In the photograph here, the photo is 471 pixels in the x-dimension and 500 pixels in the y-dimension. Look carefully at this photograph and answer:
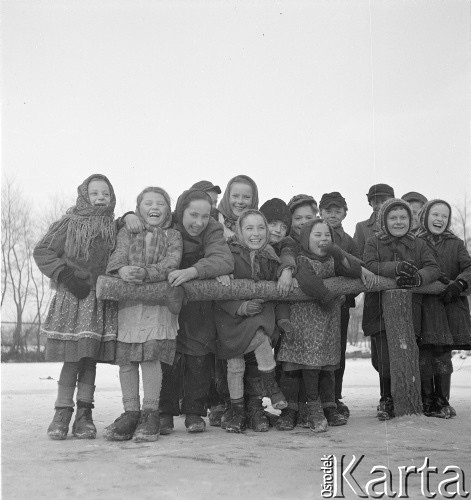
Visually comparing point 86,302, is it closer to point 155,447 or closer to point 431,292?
point 155,447

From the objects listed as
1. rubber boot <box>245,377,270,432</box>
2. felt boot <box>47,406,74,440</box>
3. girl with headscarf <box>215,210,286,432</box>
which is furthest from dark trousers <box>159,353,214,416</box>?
felt boot <box>47,406,74,440</box>

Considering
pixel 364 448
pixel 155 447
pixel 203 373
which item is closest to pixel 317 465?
pixel 364 448

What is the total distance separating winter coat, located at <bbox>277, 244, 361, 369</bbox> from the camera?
15.3 ft

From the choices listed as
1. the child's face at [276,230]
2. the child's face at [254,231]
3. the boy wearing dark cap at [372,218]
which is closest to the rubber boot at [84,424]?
the child's face at [254,231]

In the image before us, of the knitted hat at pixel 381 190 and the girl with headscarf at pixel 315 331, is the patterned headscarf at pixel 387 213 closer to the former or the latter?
the girl with headscarf at pixel 315 331

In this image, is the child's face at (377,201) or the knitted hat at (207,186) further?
the child's face at (377,201)

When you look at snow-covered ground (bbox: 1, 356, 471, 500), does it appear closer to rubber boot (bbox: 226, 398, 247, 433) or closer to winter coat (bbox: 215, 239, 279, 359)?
rubber boot (bbox: 226, 398, 247, 433)

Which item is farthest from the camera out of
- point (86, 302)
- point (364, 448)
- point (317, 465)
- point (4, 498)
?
point (86, 302)

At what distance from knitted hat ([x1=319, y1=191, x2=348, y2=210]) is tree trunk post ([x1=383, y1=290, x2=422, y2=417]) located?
111 centimetres

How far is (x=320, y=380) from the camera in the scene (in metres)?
4.94

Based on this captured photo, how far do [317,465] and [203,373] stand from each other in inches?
57.8

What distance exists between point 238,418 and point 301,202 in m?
1.97

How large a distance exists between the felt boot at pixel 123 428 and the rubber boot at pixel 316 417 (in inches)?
48.4

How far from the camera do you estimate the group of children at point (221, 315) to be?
4312 mm
